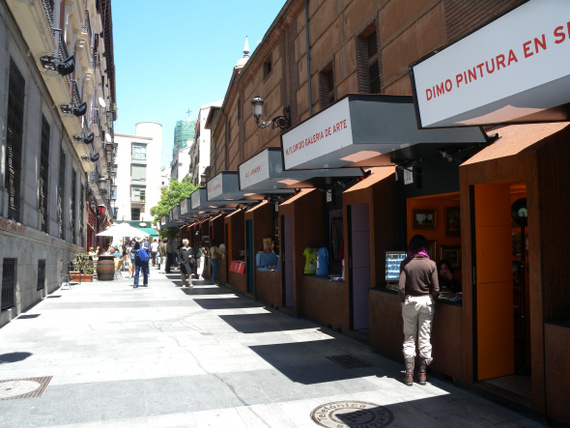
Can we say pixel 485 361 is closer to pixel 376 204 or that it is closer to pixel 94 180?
pixel 376 204

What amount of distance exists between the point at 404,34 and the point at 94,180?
28950 mm

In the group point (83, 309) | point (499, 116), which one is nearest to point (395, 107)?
point (499, 116)

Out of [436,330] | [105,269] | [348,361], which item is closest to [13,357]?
[348,361]

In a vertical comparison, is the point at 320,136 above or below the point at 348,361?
above

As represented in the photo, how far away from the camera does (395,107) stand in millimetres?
5914

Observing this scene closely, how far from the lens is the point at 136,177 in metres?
71.4

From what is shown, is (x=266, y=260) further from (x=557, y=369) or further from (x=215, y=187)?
(x=557, y=369)

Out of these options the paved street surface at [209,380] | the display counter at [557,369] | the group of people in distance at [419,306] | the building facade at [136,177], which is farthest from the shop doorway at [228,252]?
the building facade at [136,177]

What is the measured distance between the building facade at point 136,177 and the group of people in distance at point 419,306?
67.5m

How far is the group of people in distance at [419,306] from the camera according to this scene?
19.4 feet

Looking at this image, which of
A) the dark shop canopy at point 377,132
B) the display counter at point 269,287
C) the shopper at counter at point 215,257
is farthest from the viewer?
the shopper at counter at point 215,257

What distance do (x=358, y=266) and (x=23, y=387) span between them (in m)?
5.49

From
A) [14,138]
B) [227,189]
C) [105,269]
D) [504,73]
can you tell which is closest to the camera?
[504,73]

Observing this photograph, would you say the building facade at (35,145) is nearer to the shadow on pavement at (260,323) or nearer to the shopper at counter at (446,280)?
the shadow on pavement at (260,323)
